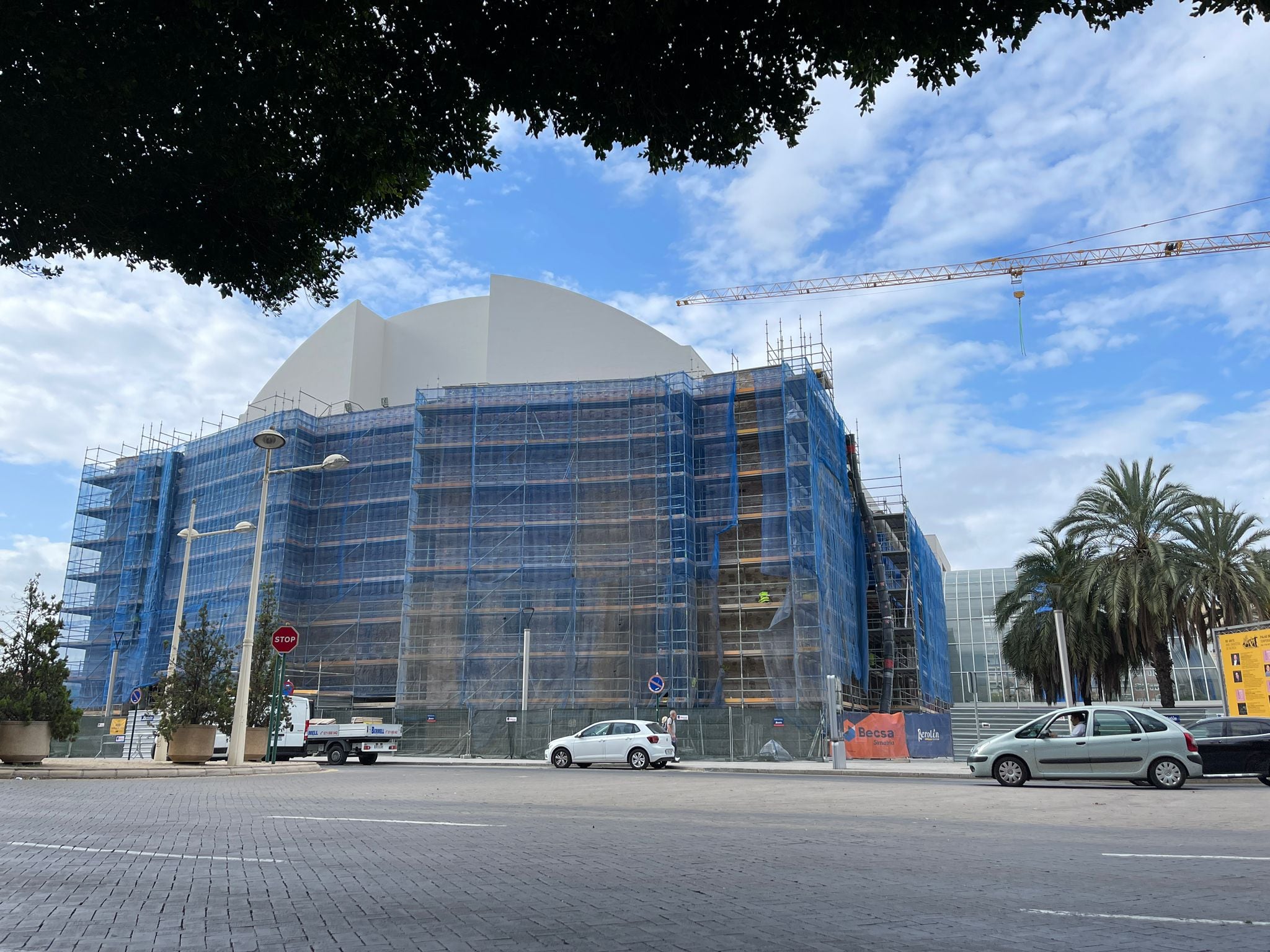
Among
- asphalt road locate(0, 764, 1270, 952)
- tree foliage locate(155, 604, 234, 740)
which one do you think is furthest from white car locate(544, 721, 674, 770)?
asphalt road locate(0, 764, 1270, 952)

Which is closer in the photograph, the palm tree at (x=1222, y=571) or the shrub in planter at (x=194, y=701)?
the shrub in planter at (x=194, y=701)

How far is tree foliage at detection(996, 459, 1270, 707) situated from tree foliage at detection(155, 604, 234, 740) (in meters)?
25.2

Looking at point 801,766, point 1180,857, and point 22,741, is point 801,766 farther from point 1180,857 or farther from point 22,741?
point 1180,857

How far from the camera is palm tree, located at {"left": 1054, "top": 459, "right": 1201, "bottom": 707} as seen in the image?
30.6 m

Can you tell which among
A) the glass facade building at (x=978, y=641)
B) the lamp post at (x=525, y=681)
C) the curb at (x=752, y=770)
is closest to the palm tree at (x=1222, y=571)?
the curb at (x=752, y=770)

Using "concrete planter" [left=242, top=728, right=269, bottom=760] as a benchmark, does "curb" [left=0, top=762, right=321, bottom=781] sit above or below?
below

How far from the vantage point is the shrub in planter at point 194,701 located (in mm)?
21938

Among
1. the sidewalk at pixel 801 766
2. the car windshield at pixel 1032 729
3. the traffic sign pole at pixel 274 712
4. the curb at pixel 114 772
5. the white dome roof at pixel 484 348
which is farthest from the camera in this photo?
the white dome roof at pixel 484 348

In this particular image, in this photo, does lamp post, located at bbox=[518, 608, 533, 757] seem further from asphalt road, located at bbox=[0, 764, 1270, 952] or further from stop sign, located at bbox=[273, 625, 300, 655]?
asphalt road, located at bbox=[0, 764, 1270, 952]

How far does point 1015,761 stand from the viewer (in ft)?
59.6

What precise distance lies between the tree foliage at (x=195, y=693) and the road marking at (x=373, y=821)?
11966 millimetres

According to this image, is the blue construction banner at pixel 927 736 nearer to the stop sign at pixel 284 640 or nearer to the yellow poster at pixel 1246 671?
the yellow poster at pixel 1246 671

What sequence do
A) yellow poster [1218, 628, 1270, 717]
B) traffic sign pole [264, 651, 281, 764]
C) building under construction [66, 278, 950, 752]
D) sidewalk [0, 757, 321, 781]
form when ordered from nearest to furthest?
sidewalk [0, 757, 321, 781], yellow poster [1218, 628, 1270, 717], traffic sign pole [264, 651, 281, 764], building under construction [66, 278, 950, 752]

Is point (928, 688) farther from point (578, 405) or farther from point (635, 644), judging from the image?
point (578, 405)
